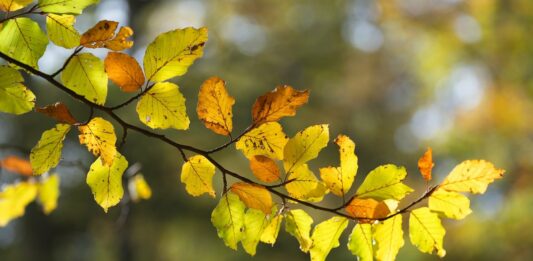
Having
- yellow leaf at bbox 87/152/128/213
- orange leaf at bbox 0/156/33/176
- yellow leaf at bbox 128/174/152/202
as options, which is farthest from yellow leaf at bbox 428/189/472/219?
orange leaf at bbox 0/156/33/176

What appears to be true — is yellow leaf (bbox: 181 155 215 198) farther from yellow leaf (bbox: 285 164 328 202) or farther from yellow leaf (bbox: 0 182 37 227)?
yellow leaf (bbox: 0 182 37 227)

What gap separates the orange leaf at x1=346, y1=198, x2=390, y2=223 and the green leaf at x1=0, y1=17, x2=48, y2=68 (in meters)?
0.25

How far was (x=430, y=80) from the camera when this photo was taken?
14.0 feet

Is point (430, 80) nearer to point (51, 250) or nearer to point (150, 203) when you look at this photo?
point (150, 203)

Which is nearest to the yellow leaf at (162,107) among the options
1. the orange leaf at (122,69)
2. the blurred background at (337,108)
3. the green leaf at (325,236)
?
the orange leaf at (122,69)

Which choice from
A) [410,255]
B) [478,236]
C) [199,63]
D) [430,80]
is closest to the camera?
[478,236]

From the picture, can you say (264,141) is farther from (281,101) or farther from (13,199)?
(13,199)

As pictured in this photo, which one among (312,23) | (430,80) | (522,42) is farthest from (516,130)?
(312,23)

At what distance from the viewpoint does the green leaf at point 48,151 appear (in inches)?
15.4

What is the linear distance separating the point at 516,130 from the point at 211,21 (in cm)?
293

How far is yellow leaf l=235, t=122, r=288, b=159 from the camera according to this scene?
398 millimetres

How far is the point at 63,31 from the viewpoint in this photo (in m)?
0.40

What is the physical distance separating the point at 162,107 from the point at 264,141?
8cm

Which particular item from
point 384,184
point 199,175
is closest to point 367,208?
point 384,184
